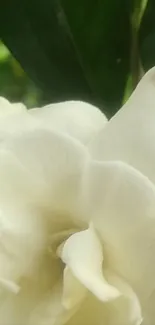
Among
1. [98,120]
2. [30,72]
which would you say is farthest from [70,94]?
[98,120]

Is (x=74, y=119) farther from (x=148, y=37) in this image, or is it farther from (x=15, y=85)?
(x=15, y=85)

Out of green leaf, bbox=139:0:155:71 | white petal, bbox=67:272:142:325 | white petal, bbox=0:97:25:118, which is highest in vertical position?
green leaf, bbox=139:0:155:71

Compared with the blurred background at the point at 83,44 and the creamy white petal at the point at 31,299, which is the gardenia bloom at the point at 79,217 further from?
the blurred background at the point at 83,44

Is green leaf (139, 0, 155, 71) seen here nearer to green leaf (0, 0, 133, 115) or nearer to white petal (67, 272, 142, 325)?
green leaf (0, 0, 133, 115)

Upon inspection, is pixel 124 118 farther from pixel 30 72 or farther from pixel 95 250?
pixel 30 72

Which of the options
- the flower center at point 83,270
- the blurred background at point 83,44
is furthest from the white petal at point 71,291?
the blurred background at point 83,44

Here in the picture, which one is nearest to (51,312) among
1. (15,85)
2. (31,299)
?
(31,299)

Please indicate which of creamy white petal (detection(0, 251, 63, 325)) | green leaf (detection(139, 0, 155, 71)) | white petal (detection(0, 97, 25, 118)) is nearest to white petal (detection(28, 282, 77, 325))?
creamy white petal (detection(0, 251, 63, 325))
